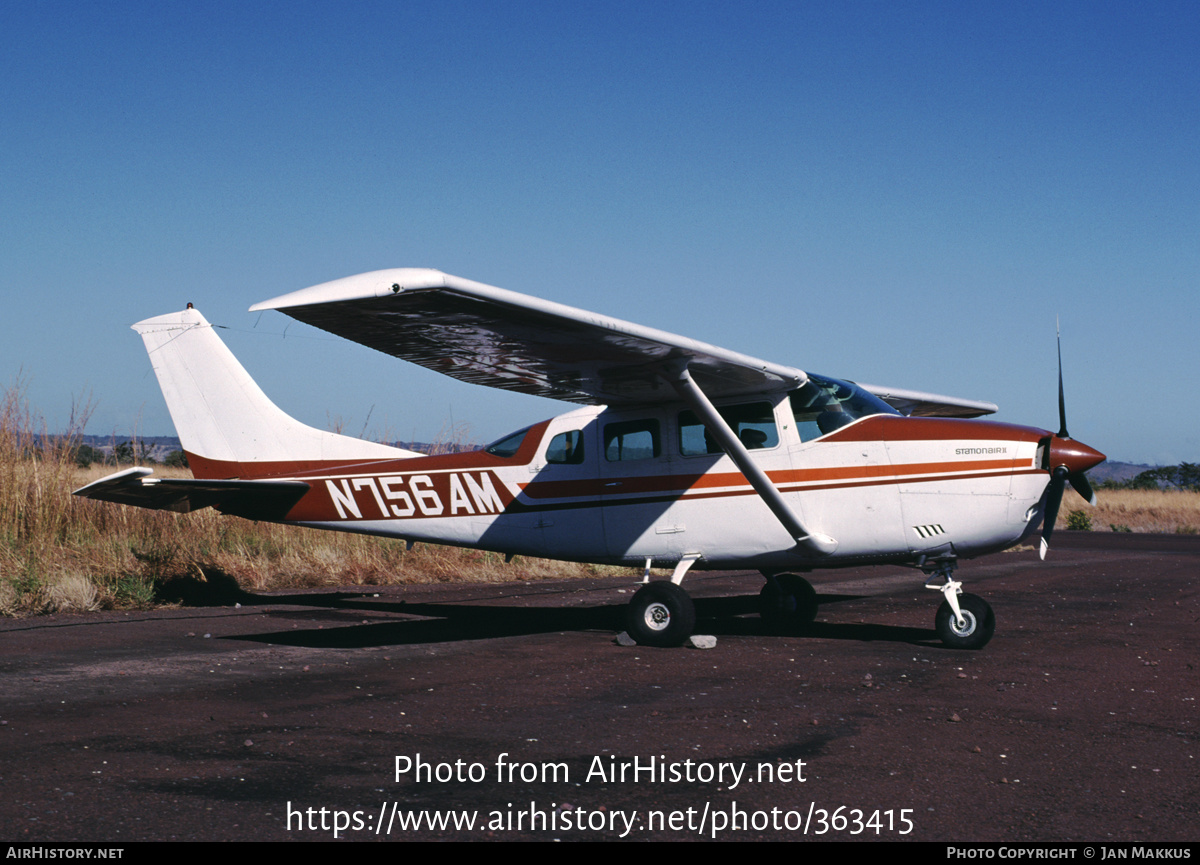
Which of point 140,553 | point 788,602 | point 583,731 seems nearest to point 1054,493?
point 788,602

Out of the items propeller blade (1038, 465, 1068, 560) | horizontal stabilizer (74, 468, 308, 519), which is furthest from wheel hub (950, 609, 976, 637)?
horizontal stabilizer (74, 468, 308, 519)

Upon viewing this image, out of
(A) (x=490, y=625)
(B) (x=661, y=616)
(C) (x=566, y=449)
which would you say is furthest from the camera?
(A) (x=490, y=625)

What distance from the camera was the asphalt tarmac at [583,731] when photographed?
3803 millimetres

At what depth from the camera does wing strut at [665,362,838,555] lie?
8414mm

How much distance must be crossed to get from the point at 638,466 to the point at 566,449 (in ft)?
2.73

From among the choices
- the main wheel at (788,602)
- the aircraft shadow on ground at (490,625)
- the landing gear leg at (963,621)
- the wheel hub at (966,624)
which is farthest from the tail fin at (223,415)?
the wheel hub at (966,624)

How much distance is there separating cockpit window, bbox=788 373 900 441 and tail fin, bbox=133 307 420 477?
464 cm

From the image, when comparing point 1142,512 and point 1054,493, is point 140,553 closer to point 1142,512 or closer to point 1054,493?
point 1054,493

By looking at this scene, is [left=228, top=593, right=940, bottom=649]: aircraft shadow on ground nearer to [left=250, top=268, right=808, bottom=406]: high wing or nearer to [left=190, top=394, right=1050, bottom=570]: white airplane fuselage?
[left=190, top=394, right=1050, bottom=570]: white airplane fuselage

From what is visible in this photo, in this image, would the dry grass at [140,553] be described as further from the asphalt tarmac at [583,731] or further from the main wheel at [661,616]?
the main wheel at [661,616]

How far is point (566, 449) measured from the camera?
32.4ft

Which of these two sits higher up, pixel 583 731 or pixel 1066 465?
pixel 1066 465

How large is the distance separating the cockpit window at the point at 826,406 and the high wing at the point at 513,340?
0.18 meters
